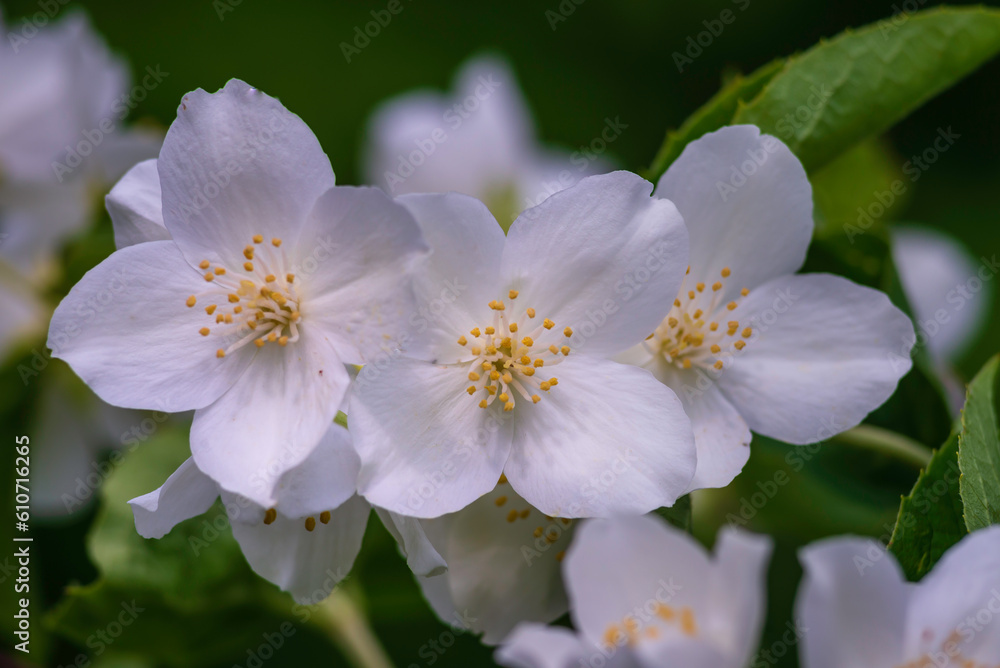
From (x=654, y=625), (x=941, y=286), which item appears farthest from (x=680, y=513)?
(x=941, y=286)

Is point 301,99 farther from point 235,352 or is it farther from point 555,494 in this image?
point 555,494

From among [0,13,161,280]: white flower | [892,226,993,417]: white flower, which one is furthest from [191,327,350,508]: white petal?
[892,226,993,417]: white flower

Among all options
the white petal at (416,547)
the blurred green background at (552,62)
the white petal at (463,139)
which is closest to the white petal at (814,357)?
the white petal at (416,547)

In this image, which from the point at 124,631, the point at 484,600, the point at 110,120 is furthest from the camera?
the point at 110,120

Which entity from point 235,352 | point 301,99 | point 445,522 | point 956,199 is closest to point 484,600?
point 445,522

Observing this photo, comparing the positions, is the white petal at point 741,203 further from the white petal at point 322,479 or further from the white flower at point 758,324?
the white petal at point 322,479

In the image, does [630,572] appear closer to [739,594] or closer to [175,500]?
[739,594]
